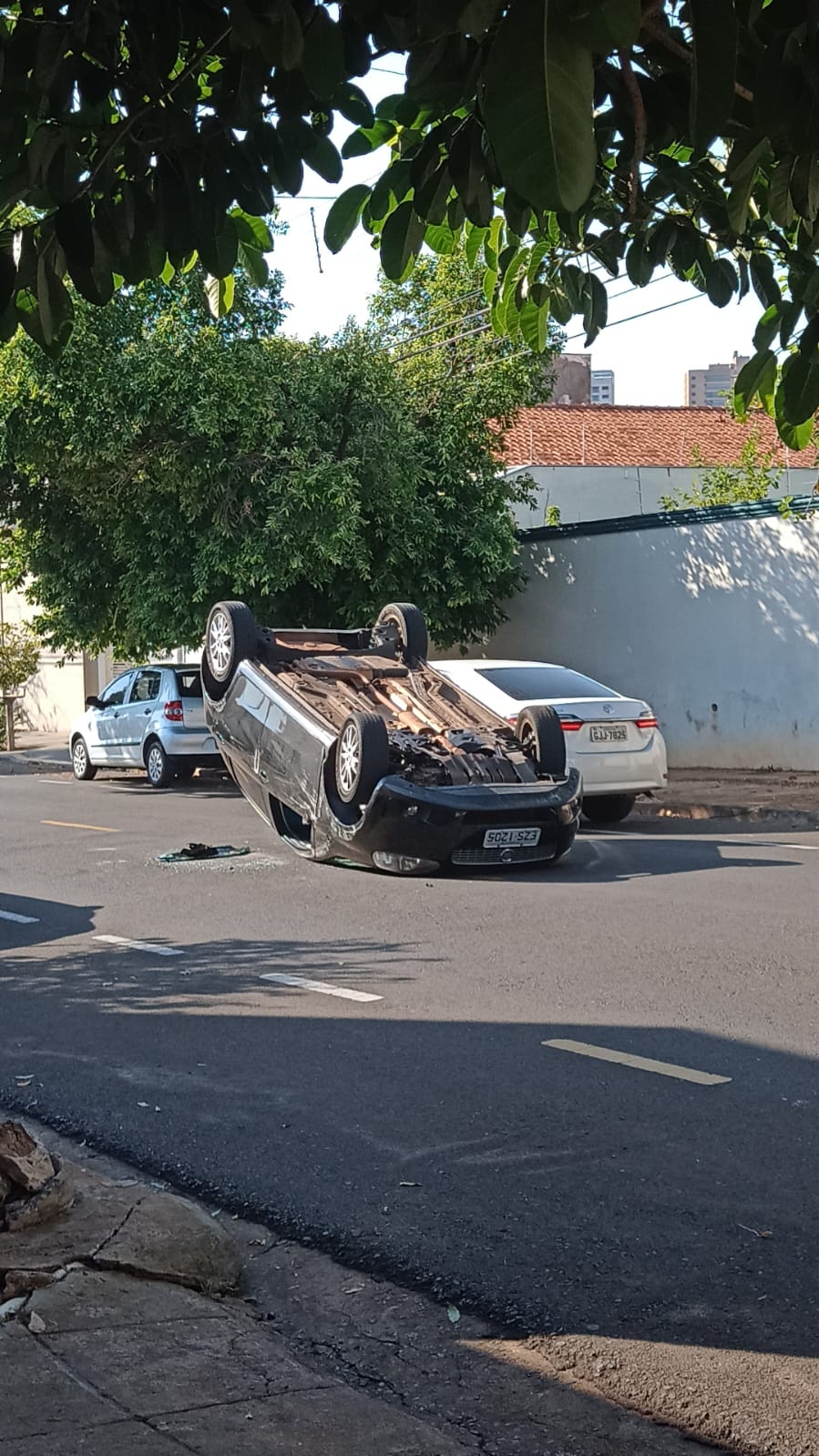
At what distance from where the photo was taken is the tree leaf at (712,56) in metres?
2.38

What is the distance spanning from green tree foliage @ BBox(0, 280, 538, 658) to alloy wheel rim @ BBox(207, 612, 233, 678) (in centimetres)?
576

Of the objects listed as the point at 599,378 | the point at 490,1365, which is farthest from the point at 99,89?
the point at 599,378

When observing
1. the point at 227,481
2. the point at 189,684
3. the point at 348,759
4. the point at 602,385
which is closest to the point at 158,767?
the point at 189,684

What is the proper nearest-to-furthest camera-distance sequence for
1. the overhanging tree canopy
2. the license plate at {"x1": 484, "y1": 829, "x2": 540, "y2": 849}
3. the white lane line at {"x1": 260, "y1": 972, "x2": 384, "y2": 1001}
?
the overhanging tree canopy
the white lane line at {"x1": 260, "y1": 972, "x2": 384, "y2": 1001}
the license plate at {"x1": 484, "y1": 829, "x2": 540, "y2": 849}

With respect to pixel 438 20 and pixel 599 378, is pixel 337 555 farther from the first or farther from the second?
pixel 599 378

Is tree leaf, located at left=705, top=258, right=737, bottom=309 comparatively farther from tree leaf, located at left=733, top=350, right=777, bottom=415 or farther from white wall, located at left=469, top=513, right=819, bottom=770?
white wall, located at left=469, top=513, right=819, bottom=770

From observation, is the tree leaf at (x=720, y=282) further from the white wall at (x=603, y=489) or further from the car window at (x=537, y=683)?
the white wall at (x=603, y=489)

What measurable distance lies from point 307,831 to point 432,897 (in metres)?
2.60

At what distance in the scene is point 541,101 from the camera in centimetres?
221

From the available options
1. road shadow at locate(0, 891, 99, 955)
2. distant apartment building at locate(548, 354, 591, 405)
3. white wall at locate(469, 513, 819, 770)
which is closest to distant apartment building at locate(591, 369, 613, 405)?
distant apartment building at locate(548, 354, 591, 405)

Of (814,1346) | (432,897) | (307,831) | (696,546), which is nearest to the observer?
(814,1346)

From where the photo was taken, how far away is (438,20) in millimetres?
2607

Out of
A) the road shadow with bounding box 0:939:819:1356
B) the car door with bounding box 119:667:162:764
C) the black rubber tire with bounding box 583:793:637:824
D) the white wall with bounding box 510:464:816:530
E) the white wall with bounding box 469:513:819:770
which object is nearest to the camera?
the road shadow with bounding box 0:939:819:1356

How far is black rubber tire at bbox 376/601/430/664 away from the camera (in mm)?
14000
